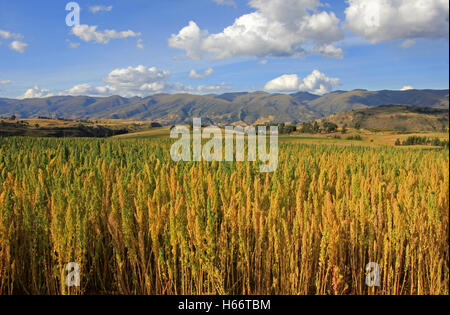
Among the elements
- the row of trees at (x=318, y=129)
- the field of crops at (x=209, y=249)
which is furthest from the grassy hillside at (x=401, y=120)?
the field of crops at (x=209, y=249)

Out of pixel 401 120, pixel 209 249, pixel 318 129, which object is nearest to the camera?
pixel 209 249

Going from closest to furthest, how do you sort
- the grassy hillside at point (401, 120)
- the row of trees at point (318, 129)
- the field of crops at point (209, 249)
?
the field of crops at point (209, 249) < the row of trees at point (318, 129) < the grassy hillside at point (401, 120)

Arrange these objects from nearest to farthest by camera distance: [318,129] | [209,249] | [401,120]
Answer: [209,249]
[318,129]
[401,120]

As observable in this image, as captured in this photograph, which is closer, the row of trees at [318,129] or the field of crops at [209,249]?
the field of crops at [209,249]

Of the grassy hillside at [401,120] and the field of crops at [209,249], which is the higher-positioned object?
the grassy hillside at [401,120]

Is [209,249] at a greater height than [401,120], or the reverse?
[401,120]

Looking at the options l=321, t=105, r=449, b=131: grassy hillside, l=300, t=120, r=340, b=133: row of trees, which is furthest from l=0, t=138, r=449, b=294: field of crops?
l=321, t=105, r=449, b=131: grassy hillside

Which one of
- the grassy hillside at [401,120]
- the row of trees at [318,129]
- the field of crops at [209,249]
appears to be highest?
the grassy hillside at [401,120]

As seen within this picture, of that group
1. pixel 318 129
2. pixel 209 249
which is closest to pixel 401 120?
pixel 318 129

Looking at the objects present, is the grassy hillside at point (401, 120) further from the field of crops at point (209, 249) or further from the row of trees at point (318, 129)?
the field of crops at point (209, 249)

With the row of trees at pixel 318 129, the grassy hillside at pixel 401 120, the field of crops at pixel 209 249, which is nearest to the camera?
the field of crops at pixel 209 249

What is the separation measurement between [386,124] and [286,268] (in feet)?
689

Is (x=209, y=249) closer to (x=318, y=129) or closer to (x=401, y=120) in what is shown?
(x=318, y=129)

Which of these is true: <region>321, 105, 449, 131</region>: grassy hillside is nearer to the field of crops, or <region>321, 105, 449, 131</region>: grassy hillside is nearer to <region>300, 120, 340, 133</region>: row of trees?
<region>300, 120, 340, 133</region>: row of trees
